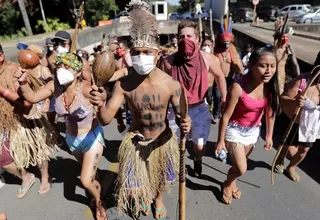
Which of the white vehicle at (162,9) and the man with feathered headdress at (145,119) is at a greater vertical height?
the man with feathered headdress at (145,119)

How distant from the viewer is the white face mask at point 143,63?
2.21 m

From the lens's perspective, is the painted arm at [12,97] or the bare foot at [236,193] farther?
the bare foot at [236,193]

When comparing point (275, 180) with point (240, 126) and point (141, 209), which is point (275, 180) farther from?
point (141, 209)

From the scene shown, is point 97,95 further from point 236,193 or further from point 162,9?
point 162,9

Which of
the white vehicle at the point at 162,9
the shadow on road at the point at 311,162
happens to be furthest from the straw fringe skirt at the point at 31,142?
the white vehicle at the point at 162,9

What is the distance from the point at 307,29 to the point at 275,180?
19.0m

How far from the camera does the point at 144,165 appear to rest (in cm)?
265

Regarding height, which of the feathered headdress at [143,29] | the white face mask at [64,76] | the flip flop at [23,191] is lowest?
the flip flop at [23,191]

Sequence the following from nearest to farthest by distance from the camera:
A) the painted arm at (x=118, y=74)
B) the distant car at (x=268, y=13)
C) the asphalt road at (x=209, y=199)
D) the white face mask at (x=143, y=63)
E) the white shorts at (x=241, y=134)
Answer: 1. the white face mask at (x=143, y=63)
2. the white shorts at (x=241, y=134)
3. the asphalt road at (x=209, y=199)
4. the painted arm at (x=118, y=74)
5. the distant car at (x=268, y=13)

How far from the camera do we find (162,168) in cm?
271

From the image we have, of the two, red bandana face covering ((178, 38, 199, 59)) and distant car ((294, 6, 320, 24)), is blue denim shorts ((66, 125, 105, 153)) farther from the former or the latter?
distant car ((294, 6, 320, 24))

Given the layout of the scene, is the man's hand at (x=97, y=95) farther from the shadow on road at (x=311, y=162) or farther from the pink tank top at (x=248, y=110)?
the shadow on road at (x=311, y=162)

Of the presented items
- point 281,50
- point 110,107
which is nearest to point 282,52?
point 281,50

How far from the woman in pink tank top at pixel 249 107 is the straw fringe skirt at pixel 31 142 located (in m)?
2.16
